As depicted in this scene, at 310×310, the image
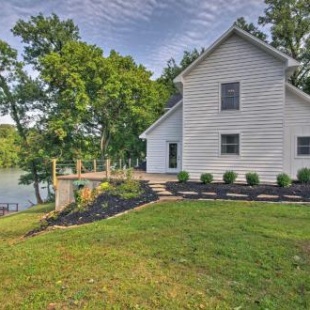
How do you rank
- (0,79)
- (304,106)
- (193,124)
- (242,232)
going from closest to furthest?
(242,232)
(304,106)
(193,124)
(0,79)

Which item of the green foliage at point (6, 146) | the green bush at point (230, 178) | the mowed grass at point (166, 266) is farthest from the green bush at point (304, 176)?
the green foliage at point (6, 146)

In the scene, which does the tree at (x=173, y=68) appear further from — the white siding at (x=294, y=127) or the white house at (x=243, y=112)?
the white siding at (x=294, y=127)

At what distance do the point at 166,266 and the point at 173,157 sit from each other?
12700 mm

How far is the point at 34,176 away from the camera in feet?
86.5

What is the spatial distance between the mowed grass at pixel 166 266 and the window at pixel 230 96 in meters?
7.11

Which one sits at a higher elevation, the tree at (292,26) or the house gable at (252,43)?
the tree at (292,26)

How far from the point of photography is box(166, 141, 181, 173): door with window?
54.9ft

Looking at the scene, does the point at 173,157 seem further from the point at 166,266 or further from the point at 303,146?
the point at 166,266

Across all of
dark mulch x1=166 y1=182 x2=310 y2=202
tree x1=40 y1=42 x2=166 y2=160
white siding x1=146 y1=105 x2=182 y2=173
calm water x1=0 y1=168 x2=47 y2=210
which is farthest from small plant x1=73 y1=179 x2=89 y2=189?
calm water x1=0 y1=168 x2=47 y2=210

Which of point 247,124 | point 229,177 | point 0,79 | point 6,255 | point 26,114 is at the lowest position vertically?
point 6,255

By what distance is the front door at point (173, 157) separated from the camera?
16719mm

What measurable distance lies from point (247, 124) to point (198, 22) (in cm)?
630

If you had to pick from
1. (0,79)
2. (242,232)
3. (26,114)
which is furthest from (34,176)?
(242,232)

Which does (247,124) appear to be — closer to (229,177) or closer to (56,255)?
(229,177)
